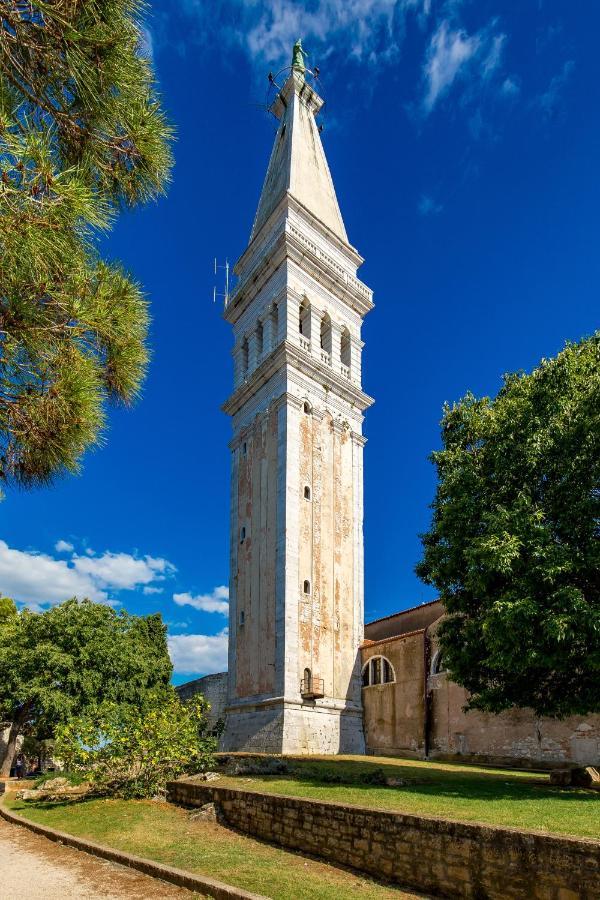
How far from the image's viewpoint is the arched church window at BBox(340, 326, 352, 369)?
35.8 meters

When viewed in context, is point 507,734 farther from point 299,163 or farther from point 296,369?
point 299,163

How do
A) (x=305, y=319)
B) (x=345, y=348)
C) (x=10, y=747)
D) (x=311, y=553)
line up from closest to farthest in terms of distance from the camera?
(x=311, y=553)
(x=10, y=747)
(x=305, y=319)
(x=345, y=348)

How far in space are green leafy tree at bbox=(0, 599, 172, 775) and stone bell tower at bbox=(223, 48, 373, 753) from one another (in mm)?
5090

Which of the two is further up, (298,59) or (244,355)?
(298,59)

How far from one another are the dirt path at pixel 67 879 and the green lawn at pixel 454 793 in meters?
3.70

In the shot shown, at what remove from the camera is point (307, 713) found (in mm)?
27312

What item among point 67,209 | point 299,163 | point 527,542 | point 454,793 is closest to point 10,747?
point 454,793

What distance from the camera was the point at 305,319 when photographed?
3438 cm

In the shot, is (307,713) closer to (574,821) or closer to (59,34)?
(574,821)

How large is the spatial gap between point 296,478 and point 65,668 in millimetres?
13303

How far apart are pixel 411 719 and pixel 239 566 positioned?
10.5 m

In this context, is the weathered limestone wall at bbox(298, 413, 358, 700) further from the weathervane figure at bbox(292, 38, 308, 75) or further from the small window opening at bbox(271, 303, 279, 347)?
the weathervane figure at bbox(292, 38, 308, 75)

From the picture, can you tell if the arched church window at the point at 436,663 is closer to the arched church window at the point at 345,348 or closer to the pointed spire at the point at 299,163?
the arched church window at the point at 345,348

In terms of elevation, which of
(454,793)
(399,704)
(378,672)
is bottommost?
(454,793)
